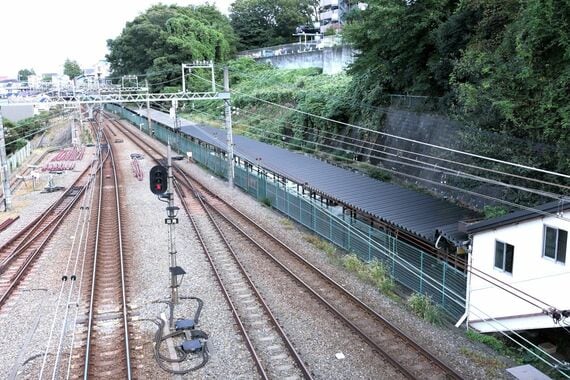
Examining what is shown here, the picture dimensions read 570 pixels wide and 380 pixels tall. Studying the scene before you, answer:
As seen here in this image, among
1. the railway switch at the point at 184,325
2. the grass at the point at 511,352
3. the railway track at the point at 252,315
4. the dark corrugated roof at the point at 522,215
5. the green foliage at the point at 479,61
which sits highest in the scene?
the green foliage at the point at 479,61

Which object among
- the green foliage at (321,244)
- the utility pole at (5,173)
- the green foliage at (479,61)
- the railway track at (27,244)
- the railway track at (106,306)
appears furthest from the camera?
the utility pole at (5,173)

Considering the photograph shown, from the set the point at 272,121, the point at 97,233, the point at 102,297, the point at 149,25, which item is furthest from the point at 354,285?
the point at 149,25

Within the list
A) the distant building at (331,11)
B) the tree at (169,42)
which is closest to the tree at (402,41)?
the tree at (169,42)

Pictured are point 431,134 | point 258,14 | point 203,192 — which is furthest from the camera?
point 258,14

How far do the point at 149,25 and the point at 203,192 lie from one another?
179 ft

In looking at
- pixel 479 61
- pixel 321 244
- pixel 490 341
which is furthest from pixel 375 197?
pixel 490 341

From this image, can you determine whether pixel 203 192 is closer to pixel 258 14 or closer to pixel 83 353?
pixel 83 353

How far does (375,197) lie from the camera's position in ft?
60.6

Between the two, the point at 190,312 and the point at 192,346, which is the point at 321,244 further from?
the point at 192,346

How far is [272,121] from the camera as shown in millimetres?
44562

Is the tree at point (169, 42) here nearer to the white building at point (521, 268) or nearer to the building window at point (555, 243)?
the white building at point (521, 268)

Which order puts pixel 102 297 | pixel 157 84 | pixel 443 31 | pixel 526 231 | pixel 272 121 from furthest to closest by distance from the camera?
1. pixel 157 84
2. pixel 272 121
3. pixel 443 31
4. pixel 102 297
5. pixel 526 231

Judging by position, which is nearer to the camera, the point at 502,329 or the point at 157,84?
the point at 502,329

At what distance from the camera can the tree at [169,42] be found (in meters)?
69.9
